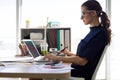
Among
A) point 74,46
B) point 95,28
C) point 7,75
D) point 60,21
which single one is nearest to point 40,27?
point 60,21

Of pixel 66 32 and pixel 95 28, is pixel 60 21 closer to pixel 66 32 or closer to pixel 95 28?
pixel 66 32

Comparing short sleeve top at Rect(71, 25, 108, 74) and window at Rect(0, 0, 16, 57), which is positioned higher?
window at Rect(0, 0, 16, 57)

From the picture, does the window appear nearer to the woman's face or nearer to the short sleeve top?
the woman's face

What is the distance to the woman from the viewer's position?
175cm

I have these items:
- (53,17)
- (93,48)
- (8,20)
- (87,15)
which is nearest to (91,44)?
(93,48)

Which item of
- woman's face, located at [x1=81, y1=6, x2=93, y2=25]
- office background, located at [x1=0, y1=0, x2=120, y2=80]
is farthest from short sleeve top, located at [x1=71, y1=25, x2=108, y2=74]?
office background, located at [x1=0, y1=0, x2=120, y2=80]

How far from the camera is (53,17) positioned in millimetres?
3846

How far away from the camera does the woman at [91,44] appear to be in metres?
1.75

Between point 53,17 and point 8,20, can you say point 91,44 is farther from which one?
point 8,20

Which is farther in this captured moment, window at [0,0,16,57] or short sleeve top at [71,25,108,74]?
window at [0,0,16,57]

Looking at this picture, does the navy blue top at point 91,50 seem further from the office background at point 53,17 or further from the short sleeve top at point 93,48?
the office background at point 53,17

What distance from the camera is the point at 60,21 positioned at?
3.82 metres

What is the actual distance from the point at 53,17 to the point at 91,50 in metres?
2.18

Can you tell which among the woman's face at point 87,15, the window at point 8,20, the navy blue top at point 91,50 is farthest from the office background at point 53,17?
the navy blue top at point 91,50
